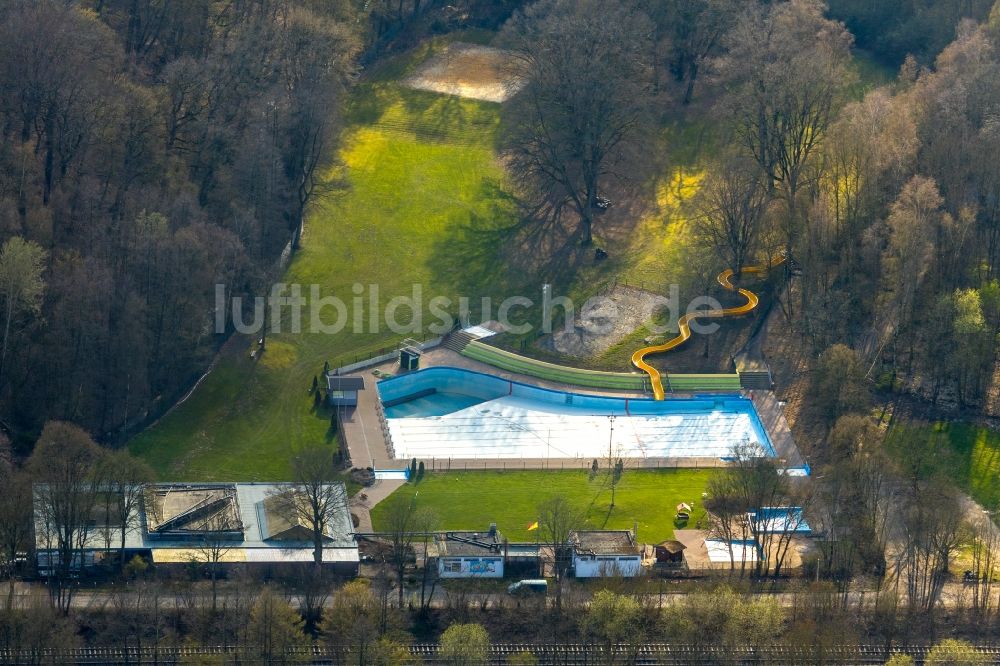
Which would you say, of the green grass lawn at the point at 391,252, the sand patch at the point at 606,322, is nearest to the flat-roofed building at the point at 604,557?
the green grass lawn at the point at 391,252

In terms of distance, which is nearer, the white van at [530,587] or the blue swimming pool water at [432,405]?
the white van at [530,587]

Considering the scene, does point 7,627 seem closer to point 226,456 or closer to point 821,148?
point 226,456

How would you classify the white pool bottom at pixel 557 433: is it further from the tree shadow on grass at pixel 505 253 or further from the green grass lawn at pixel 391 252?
the tree shadow on grass at pixel 505 253

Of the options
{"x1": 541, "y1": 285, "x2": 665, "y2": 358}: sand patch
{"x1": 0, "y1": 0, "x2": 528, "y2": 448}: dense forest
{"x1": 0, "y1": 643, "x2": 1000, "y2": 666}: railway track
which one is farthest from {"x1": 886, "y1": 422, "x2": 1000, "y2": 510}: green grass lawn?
{"x1": 0, "y1": 0, "x2": 528, "y2": 448}: dense forest

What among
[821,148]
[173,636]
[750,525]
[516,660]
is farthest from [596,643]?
[821,148]

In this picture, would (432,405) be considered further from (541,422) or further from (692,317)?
(692,317)

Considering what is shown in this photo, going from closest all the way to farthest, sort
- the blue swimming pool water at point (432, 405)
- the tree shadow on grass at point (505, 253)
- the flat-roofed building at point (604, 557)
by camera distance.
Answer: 1. the flat-roofed building at point (604, 557)
2. the blue swimming pool water at point (432, 405)
3. the tree shadow on grass at point (505, 253)
